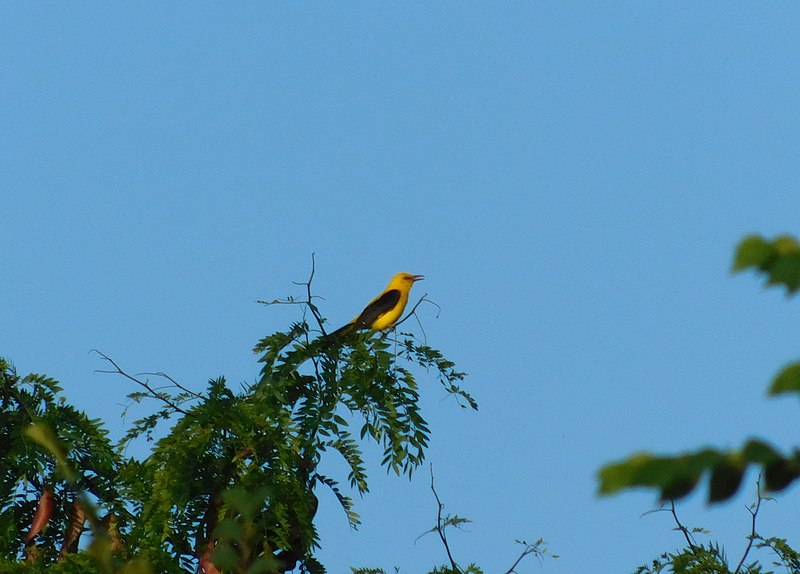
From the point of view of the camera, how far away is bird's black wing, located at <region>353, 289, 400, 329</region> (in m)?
11.4

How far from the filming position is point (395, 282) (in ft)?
42.3

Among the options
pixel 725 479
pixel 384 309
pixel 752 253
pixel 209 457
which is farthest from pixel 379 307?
pixel 725 479

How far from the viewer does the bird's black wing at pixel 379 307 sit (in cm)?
1145

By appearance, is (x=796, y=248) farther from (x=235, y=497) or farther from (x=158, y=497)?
(x=158, y=497)

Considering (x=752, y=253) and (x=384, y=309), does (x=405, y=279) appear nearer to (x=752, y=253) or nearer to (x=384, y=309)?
(x=384, y=309)

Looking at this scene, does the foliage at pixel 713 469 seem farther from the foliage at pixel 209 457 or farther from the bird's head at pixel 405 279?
the bird's head at pixel 405 279

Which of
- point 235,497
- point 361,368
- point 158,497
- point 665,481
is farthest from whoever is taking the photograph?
point 361,368

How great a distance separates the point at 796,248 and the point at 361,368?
4.72 meters

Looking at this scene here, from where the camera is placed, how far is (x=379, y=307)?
11680mm

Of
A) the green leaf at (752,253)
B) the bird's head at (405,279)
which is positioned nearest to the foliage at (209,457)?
the green leaf at (752,253)

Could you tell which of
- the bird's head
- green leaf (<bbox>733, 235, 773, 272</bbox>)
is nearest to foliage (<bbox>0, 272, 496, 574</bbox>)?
green leaf (<bbox>733, 235, 773, 272</bbox>)

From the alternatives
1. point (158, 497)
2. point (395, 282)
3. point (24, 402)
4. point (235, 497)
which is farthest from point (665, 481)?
point (395, 282)

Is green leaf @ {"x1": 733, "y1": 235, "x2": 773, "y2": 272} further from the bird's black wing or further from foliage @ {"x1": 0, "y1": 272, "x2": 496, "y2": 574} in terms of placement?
the bird's black wing

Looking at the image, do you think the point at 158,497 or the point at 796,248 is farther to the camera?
the point at 158,497
